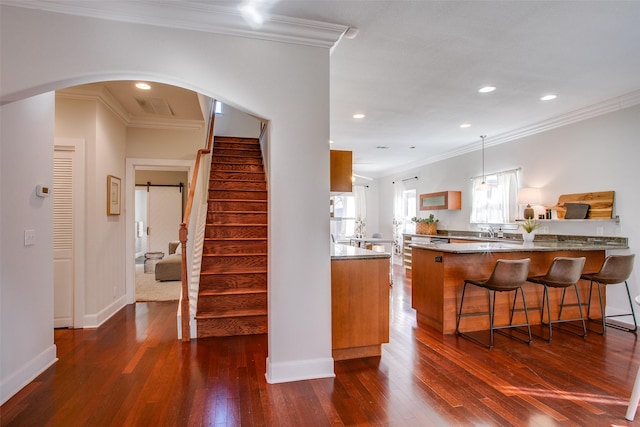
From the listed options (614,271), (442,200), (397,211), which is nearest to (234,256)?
(614,271)

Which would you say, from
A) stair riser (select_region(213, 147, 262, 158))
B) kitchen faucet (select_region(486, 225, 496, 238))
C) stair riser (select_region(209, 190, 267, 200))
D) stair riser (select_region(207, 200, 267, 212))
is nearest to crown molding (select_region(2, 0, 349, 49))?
stair riser (select_region(207, 200, 267, 212))

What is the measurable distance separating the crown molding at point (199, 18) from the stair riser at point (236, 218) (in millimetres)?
2506

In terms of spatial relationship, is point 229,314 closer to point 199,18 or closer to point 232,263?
point 232,263

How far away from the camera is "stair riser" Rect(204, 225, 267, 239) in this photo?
4.19m

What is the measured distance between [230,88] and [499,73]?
8.70 ft

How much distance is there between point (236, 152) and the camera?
19.3 feet

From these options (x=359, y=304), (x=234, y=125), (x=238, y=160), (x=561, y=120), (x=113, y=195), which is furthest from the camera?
(x=234, y=125)

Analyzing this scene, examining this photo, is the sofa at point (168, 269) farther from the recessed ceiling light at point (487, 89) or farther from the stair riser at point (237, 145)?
the recessed ceiling light at point (487, 89)

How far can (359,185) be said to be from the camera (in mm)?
10031

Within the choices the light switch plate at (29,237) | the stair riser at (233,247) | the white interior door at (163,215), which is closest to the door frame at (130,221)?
the stair riser at (233,247)

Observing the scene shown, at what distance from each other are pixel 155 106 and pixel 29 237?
230 cm

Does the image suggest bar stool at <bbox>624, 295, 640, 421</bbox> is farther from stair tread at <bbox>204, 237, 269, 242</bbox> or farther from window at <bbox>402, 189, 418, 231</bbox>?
window at <bbox>402, 189, 418, 231</bbox>

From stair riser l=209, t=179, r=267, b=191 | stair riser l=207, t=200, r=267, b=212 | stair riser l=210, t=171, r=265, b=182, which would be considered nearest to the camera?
stair riser l=207, t=200, r=267, b=212

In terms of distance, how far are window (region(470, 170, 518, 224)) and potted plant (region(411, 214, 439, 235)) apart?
42.5 inches
